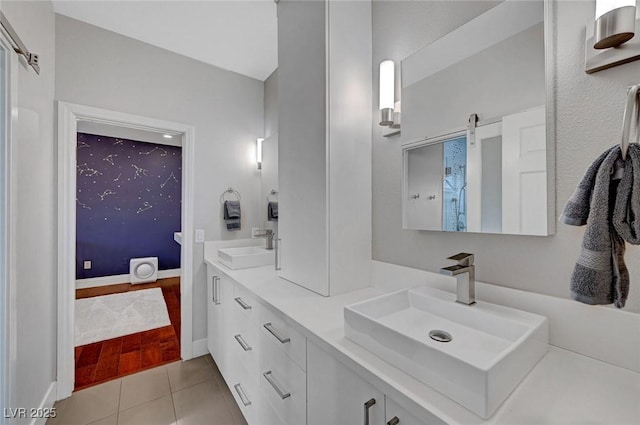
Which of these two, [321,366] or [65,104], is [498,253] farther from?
[65,104]

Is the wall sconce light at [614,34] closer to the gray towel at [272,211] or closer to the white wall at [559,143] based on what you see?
the white wall at [559,143]

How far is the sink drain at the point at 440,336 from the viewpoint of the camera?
889 millimetres

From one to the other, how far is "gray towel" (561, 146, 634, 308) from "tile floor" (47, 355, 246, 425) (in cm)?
190

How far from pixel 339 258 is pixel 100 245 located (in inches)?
184

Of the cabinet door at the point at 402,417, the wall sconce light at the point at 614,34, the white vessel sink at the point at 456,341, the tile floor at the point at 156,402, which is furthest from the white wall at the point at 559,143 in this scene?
the tile floor at the point at 156,402

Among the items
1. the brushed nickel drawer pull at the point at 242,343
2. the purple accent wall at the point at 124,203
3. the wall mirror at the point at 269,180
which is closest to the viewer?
the brushed nickel drawer pull at the point at 242,343

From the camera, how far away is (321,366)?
0.94 meters

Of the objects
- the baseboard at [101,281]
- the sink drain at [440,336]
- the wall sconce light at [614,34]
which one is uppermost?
the wall sconce light at [614,34]

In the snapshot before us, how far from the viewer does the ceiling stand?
1.82 m

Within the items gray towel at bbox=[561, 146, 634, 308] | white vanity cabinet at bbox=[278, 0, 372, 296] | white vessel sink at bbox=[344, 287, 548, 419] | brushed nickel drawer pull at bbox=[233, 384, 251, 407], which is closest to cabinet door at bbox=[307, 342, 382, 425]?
white vessel sink at bbox=[344, 287, 548, 419]

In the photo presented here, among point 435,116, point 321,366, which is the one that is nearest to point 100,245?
point 321,366

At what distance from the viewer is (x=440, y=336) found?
2.98 ft

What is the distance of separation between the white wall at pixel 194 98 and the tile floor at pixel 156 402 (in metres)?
0.41

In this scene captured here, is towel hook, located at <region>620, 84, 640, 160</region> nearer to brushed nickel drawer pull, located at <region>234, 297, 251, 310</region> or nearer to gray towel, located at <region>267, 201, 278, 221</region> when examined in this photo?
brushed nickel drawer pull, located at <region>234, 297, 251, 310</region>
